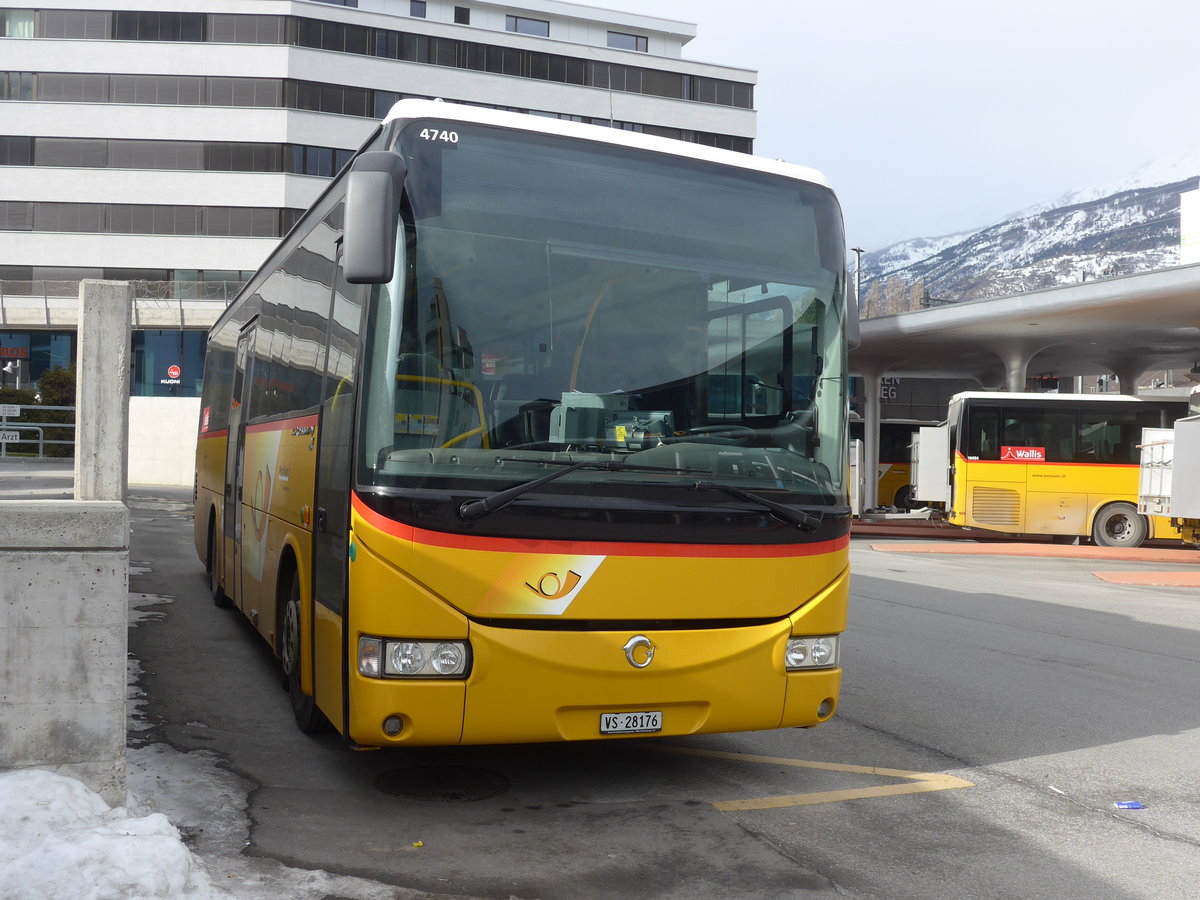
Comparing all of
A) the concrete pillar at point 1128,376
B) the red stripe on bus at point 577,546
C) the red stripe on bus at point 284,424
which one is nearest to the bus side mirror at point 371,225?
the red stripe on bus at point 577,546

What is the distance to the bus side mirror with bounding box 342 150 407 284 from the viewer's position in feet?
17.0

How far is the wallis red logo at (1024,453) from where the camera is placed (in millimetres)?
28469

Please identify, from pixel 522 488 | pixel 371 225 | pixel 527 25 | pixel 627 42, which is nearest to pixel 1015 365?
pixel 627 42

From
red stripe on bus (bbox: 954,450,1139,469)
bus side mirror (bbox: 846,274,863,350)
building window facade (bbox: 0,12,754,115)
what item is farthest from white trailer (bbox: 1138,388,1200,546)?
building window facade (bbox: 0,12,754,115)

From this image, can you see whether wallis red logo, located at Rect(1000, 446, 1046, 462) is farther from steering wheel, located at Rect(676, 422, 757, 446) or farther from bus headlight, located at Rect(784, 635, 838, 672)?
steering wheel, located at Rect(676, 422, 757, 446)

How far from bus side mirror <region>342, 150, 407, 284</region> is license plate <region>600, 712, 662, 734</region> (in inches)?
86.1

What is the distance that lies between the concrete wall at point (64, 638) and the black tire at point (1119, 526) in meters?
27.0

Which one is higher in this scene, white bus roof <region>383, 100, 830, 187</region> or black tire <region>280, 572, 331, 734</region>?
white bus roof <region>383, 100, 830, 187</region>

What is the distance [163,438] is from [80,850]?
→ 1424 inches

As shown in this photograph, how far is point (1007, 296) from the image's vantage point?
1179 inches

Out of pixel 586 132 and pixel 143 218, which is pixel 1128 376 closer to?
pixel 143 218

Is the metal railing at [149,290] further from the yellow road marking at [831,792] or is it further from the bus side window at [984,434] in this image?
the yellow road marking at [831,792]

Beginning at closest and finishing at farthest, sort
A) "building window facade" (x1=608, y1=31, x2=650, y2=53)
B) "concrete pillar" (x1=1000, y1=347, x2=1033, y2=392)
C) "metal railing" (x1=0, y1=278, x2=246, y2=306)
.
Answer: "concrete pillar" (x1=1000, y1=347, x2=1033, y2=392) < "metal railing" (x1=0, y1=278, x2=246, y2=306) < "building window facade" (x1=608, y1=31, x2=650, y2=53)

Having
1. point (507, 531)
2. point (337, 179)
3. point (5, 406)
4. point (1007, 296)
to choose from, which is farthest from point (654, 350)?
point (5, 406)
